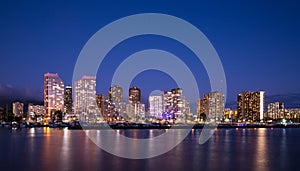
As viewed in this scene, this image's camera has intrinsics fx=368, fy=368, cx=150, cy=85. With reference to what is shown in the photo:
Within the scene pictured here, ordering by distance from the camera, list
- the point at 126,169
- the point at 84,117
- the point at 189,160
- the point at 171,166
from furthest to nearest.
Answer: the point at 84,117, the point at 189,160, the point at 171,166, the point at 126,169

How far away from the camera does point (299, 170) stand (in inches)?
764

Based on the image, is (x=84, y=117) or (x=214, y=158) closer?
(x=214, y=158)

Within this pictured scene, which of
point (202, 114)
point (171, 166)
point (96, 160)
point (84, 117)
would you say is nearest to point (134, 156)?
point (96, 160)

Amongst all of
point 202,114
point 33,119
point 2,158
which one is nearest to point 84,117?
point 33,119

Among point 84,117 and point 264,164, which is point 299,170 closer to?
point 264,164

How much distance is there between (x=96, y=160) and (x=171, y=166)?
4.89 m

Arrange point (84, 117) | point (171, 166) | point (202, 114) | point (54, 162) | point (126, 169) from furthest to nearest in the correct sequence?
point (202, 114)
point (84, 117)
point (54, 162)
point (171, 166)
point (126, 169)

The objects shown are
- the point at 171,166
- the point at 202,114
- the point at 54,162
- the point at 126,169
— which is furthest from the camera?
the point at 202,114

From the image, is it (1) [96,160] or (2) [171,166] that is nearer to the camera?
(2) [171,166]

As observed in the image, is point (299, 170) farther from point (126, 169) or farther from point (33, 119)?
point (33, 119)

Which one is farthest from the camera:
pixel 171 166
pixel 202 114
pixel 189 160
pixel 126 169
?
pixel 202 114

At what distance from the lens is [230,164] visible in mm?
21203

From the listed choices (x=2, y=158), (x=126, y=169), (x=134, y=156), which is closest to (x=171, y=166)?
(x=126, y=169)

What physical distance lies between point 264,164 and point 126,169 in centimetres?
849
